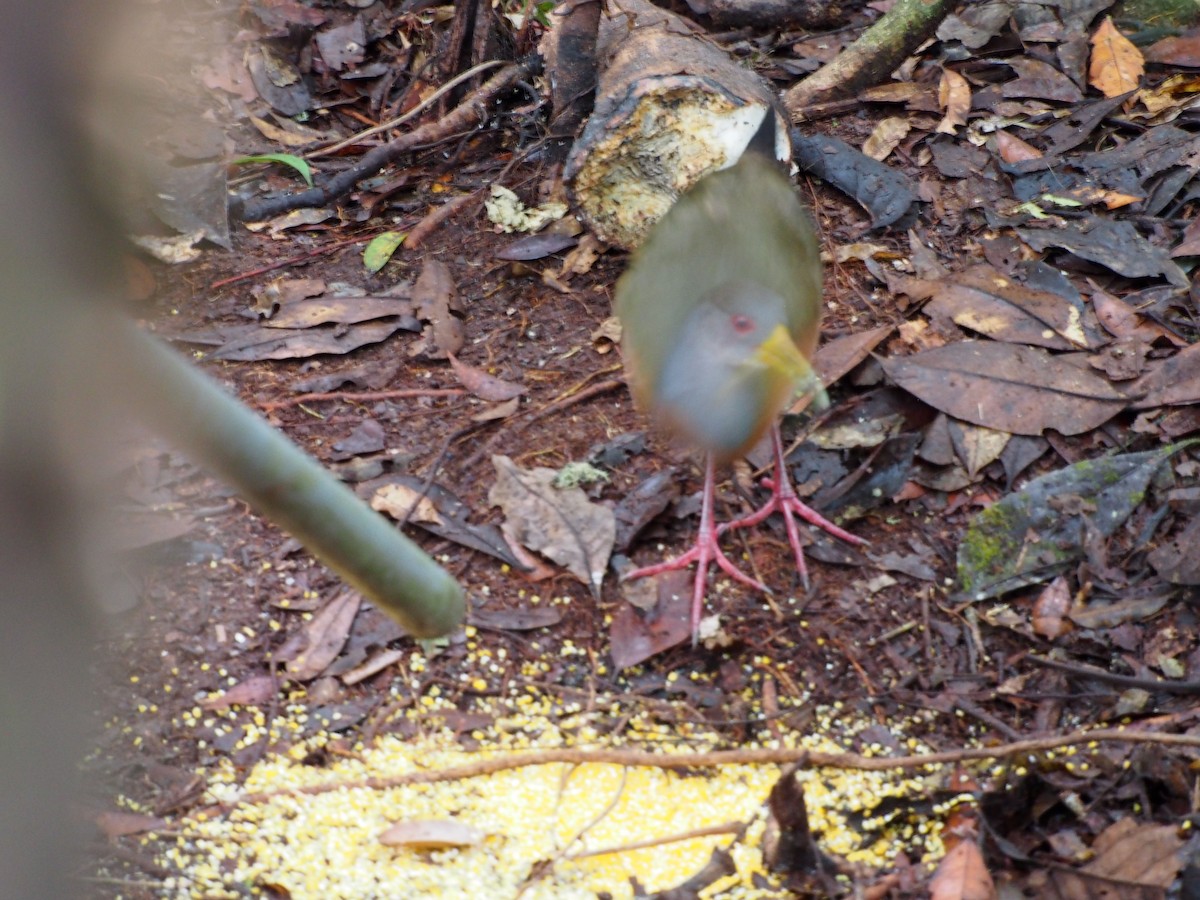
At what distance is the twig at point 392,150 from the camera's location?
5324mm

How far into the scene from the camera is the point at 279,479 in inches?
40.8

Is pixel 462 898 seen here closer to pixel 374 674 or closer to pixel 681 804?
pixel 681 804

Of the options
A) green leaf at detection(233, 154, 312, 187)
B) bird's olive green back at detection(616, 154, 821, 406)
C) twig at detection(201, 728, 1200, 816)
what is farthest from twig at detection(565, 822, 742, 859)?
green leaf at detection(233, 154, 312, 187)

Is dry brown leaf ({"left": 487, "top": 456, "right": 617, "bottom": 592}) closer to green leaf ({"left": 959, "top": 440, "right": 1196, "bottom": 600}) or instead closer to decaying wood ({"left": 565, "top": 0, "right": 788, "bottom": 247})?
green leaf ({"left": 959, "top": 440, "right": 1196, "bottom": 600})

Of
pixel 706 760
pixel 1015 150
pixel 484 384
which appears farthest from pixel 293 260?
pixel 1015 150

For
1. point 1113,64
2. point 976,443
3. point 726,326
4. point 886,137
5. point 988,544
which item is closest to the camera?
point 988,544

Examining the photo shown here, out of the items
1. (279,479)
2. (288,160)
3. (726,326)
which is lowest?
(288,160)

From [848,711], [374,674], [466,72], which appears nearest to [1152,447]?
[848,711]

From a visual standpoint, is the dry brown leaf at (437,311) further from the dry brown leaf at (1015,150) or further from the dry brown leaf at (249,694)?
the dry brown leaf at (1015,150)

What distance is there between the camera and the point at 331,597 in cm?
357

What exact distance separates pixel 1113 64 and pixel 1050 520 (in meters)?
2.87

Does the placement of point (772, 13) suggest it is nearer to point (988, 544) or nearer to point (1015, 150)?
point (1015, 150)

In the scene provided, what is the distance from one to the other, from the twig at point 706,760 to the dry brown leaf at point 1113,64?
11.5 ft

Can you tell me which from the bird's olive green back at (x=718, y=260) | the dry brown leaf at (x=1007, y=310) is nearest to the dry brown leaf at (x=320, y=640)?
the bird's olive green back at (x=718, y=260)
